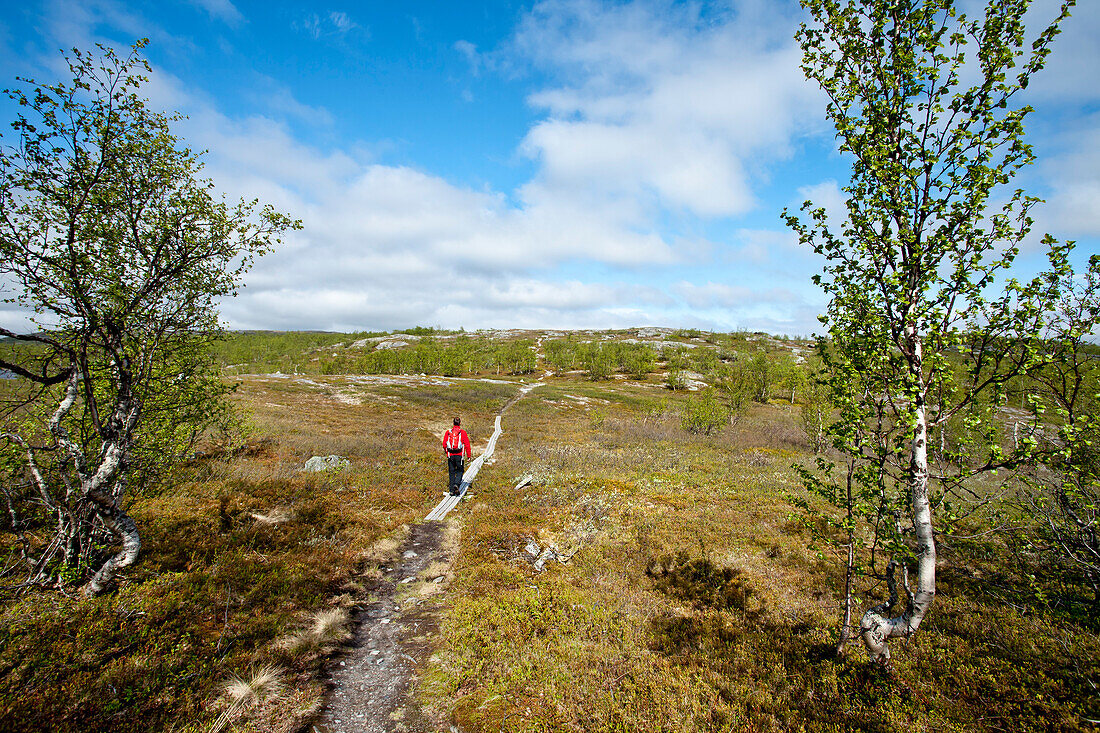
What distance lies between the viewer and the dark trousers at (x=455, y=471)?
51.7ft

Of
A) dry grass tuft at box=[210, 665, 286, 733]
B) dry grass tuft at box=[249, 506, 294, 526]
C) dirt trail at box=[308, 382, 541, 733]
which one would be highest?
dry grass tuft at box=[249, 506, 294, 526]

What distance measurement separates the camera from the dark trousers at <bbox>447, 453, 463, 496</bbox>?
51.7ft

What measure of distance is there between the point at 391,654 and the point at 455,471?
28.2 ft

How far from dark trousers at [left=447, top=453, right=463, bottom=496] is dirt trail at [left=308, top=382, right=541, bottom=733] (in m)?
4.24

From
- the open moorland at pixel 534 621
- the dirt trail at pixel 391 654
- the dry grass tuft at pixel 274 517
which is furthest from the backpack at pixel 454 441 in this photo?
the dry grass tuft at pixel 274 517

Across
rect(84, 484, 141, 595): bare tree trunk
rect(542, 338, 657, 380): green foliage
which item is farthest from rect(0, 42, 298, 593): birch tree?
rect(542, 338, 657, 380): green foliage

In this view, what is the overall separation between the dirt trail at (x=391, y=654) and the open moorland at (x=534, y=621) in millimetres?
99

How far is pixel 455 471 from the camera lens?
52.0ft

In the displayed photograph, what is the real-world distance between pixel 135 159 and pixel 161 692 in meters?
8.88

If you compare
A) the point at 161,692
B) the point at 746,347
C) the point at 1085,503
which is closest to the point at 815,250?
the point at 1085,503

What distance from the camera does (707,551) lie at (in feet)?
37.1

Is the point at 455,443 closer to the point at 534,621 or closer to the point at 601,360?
the point at 534,621

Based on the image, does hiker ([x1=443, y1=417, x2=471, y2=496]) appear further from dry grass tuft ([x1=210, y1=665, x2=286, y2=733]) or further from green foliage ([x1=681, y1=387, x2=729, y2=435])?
green foliage ([x1=681, y1=387, x2=729, y2=435])

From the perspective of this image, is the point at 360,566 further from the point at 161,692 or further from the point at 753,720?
the point at 753,720
